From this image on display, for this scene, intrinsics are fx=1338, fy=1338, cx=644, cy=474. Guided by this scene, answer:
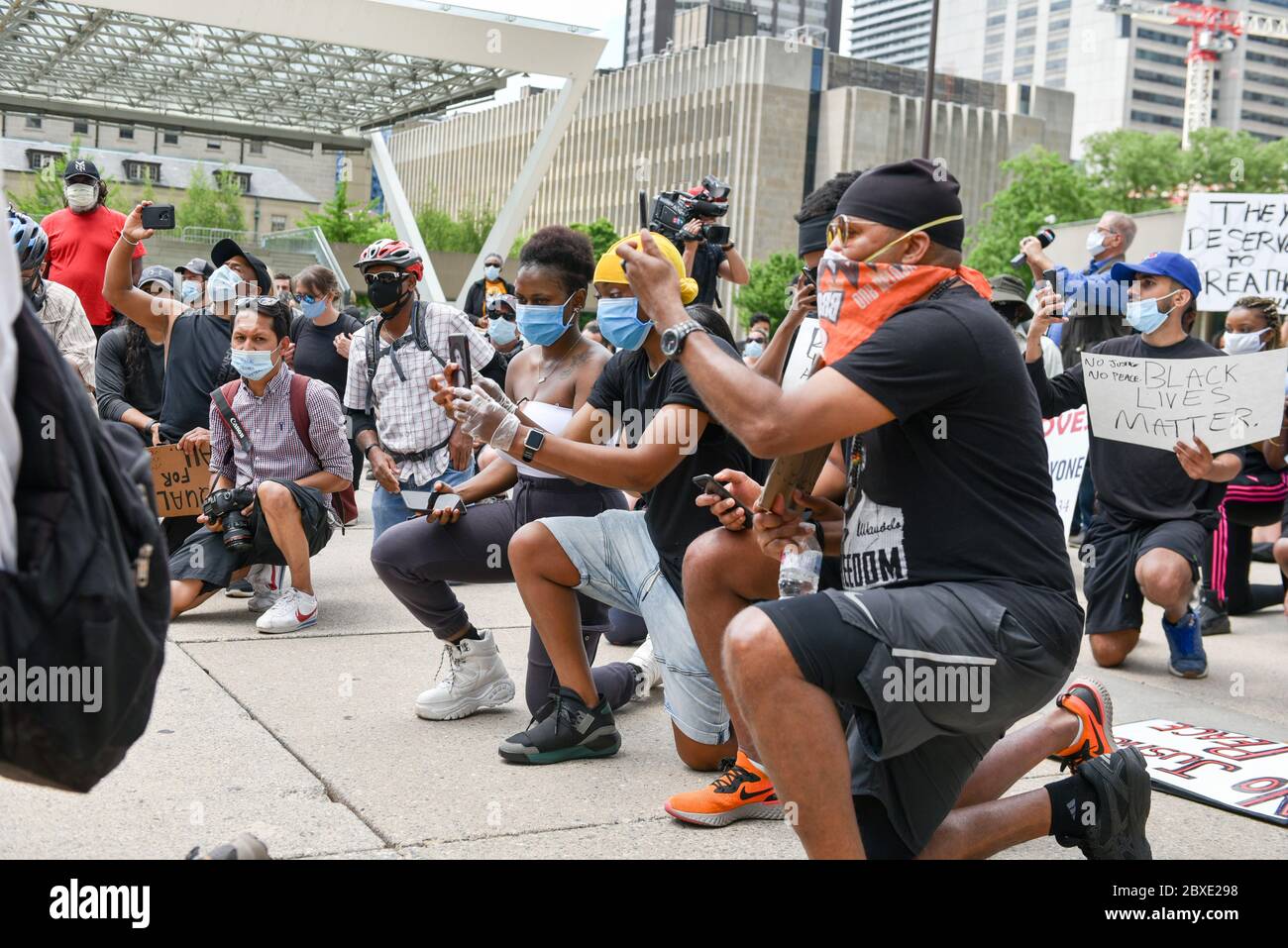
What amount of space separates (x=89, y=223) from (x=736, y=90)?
96.7 m

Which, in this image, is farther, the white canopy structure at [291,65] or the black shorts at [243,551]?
the white canopy structure at [291,65]

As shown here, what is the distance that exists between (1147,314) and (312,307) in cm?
582

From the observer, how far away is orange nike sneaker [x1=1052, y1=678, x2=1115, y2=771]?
3.72m

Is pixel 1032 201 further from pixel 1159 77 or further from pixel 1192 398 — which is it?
pixel 1159 77

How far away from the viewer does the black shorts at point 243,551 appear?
6.57 metres

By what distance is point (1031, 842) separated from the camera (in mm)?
3977

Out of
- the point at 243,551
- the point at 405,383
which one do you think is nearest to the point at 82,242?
the point at 243,551

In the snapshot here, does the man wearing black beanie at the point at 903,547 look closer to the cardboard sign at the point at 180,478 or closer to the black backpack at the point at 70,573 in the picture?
the black backpack at the point at 70,573

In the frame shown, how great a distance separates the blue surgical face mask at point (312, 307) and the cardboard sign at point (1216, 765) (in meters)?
6.48

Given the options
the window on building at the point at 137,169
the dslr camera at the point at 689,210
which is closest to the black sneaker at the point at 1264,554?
the dslr camera at the point at 689,210

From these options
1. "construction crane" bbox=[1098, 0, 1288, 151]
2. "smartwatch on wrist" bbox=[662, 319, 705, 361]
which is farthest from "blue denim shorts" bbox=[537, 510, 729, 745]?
"construction crane" bbox=[1098, 0, 1288, 151]

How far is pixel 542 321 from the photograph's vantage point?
201 inches

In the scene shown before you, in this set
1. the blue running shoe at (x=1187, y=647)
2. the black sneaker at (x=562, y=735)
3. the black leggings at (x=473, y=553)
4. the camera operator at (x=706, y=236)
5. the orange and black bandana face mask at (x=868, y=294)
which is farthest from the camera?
the blue running shoe at (x=1187, y=647)
